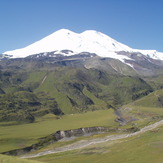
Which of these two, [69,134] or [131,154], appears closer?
[131,154]

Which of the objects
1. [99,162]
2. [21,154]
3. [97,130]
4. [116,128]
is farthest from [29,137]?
[99,162]

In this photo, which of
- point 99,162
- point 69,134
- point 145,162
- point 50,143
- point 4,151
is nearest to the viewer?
point 145,162

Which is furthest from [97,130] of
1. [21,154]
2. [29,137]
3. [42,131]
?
[21,154]

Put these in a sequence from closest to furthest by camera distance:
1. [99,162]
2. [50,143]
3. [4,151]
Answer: [99,162], [4,151], [50,143]

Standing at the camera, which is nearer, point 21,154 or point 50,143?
point 21,154

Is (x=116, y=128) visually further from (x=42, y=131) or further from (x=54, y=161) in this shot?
(x=54, y=161)

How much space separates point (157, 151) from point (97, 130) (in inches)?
4427

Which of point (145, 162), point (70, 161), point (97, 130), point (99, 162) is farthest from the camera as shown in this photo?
point (97, 130)

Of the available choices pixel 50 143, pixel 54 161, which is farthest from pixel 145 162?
pixel 50 143

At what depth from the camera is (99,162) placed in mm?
82000

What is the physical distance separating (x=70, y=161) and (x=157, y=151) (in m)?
31.2

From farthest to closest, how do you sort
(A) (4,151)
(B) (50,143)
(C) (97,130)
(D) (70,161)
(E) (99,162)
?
(C) (97,130), (B) (50,143), (A) (4,151), (D) (70,161), (E) (99,162)

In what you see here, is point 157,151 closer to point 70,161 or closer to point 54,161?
point 70,161

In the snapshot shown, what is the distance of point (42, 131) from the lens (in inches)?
7372
